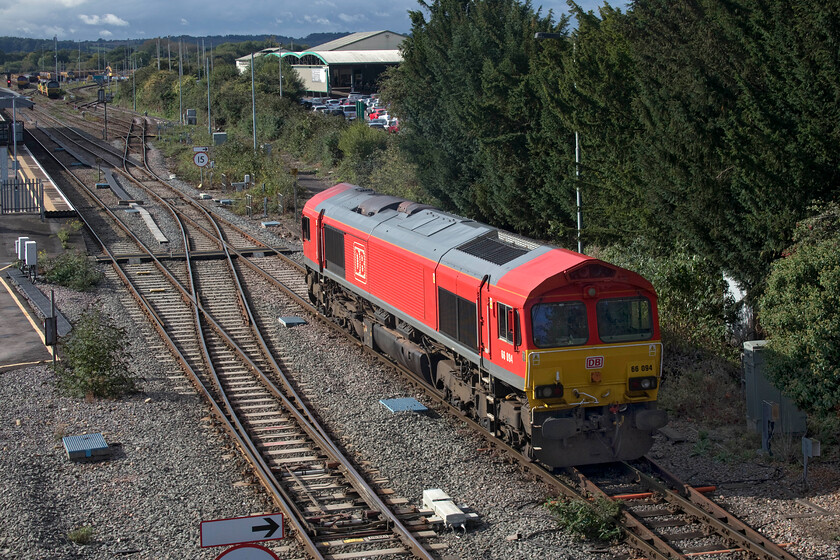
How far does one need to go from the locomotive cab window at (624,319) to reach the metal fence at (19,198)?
26.4 metres

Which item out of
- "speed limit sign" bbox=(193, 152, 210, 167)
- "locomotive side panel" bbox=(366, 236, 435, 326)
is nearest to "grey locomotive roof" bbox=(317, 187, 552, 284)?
"locomotive side panel" bbox=(366, 236, 435, 326)

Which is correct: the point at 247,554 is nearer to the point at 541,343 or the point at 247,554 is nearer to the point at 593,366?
the point at 541,343

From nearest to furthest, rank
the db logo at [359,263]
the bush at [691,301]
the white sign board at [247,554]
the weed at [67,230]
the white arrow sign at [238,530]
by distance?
the white sign board at [247,554], the white arrow sign at [238,530], the bush at [691,301], the db logo at [359,263], the weed at [67,230]

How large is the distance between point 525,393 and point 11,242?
22267mm

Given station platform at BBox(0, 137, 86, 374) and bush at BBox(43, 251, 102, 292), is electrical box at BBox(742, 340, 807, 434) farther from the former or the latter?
bush at BBox(43, 251, 102, 292)

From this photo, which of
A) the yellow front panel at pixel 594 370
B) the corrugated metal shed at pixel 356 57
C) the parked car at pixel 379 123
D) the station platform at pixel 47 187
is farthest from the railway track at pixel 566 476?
the corrugated metal shed at pixel 356 57

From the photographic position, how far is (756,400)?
45.3 ft

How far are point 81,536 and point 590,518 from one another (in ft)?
19.2

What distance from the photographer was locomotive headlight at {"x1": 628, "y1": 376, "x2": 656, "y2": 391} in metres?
12.4

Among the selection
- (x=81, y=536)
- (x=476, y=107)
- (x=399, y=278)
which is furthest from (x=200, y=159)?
(x=81, y=536)

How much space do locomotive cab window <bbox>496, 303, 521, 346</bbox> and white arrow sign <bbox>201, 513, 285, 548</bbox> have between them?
588 cm

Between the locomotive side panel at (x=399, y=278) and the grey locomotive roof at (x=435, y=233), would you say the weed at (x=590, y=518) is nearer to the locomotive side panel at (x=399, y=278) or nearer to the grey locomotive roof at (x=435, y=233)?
the grey locomotive roof at (x=435, y=233)

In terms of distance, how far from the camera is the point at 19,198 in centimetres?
3378

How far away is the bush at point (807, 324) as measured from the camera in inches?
490
